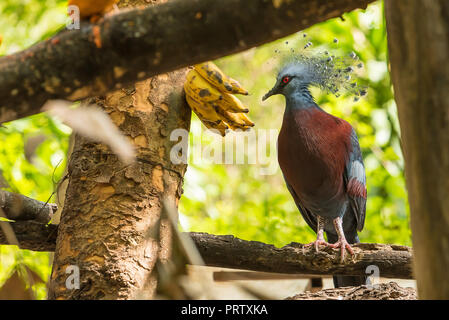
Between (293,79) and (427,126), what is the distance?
163 cm

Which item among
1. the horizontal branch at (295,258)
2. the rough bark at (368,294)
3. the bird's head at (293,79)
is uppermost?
the bird's head at (293,79)

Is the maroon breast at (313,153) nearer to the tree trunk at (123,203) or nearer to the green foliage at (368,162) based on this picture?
the tree trunk at (123,203)

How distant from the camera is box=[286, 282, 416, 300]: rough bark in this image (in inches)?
62.9

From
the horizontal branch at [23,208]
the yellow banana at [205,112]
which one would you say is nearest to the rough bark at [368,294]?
the yellow banana at [205,112]

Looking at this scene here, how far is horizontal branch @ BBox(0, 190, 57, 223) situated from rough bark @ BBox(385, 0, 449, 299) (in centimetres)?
151

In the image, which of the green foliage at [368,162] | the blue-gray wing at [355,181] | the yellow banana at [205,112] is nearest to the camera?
the yellow banana at [205,112]

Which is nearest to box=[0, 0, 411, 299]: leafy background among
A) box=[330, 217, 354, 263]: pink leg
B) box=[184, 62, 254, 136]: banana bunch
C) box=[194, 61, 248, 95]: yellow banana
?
box=[330, 217, 354, 263]: pink leg

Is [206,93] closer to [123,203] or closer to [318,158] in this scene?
[123,203]

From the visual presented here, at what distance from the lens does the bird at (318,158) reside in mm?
2330

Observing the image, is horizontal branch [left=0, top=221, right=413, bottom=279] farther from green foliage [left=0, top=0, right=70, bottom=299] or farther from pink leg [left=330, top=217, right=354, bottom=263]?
green foliage [left=0, top=0, right=70, bottom=299]

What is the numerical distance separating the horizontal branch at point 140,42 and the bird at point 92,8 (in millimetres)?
51

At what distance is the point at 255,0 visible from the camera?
0.95 m
